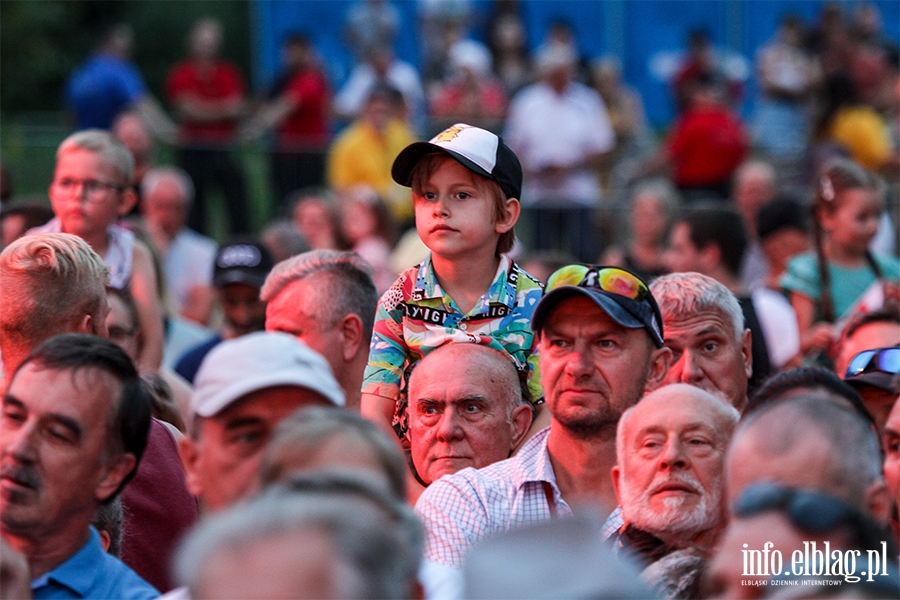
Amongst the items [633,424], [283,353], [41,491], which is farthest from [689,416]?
[41,491]

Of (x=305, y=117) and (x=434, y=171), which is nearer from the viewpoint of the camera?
(x=434, y=171)

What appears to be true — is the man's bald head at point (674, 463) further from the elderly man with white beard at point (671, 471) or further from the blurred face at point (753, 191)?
the blurred face at point (753, 191)

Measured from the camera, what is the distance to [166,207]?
1027 centimetres

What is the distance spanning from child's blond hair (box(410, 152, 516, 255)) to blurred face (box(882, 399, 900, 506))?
1880 millimetres

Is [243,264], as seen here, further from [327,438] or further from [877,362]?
[327,438]

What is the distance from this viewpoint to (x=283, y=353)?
3432 millimetres

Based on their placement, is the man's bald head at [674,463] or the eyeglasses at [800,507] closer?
the eyeglasses at [800,507]

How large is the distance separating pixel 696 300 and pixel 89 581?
105 inches

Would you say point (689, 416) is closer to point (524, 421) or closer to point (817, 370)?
point (817, 370)

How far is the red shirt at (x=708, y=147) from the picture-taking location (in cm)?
1384

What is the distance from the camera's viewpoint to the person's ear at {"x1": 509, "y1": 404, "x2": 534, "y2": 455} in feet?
16.8

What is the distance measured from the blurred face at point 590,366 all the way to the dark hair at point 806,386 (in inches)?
21.5

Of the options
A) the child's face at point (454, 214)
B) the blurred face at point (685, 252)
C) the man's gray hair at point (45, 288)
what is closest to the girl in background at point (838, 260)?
the blurred face at point (685, 252)

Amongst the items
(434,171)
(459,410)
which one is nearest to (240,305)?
(434,171)
